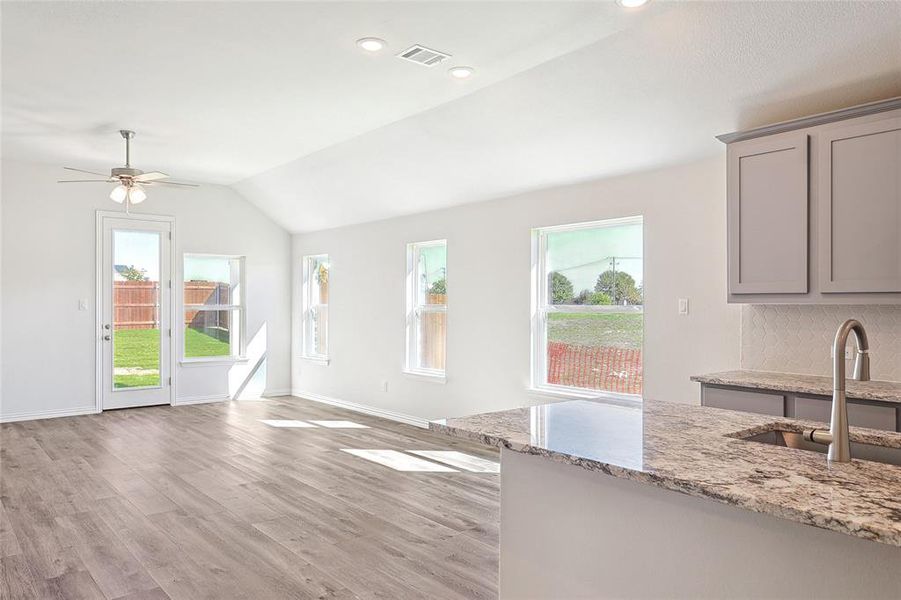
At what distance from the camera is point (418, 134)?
17.5ft

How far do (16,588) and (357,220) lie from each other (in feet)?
17.5

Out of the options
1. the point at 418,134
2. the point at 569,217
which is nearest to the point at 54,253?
the point at 418,134

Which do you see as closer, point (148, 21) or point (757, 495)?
point (757, 495)

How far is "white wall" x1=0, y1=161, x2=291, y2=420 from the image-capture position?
680cm

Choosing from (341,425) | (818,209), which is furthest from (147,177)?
(818,209)

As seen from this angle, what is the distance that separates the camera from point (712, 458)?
1.58 metres

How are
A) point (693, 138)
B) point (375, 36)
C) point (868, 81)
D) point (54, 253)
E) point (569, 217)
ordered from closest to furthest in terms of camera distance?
point (868, 81)
point (375, 36)
point (693, 138)
point (569, 217)
point (54, 253)

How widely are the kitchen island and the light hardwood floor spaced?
Result: 120 cm

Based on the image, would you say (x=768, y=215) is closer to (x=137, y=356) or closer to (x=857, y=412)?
(x=857, y=412)

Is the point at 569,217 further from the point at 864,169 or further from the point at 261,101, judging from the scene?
the point at 261,101

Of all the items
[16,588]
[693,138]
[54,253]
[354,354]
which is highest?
[693,138]

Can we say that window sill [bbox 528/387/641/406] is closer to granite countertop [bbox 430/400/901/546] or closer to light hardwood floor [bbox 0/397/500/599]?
light hardwood floor [bbox 0/397/500/599]

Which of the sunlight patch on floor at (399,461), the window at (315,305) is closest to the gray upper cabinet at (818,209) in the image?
the sunlight patch on floor at (399,461)

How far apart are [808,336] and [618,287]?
1460 millimetres
